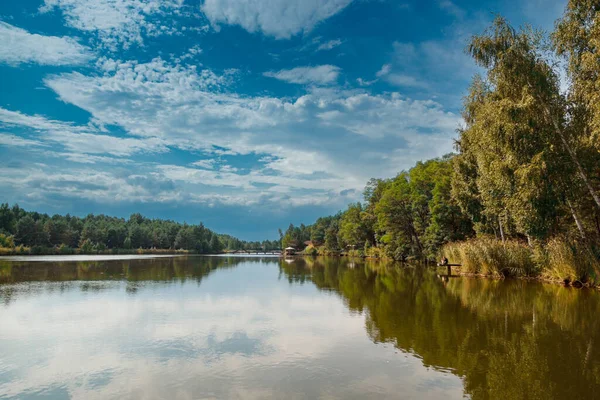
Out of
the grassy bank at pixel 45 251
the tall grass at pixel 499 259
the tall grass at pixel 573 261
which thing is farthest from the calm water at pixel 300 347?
the grassy bank at pixel 45 251

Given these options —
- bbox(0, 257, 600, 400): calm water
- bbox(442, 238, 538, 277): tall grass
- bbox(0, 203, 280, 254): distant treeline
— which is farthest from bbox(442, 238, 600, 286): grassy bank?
bbox(0, 203, 280, 254): distant treeline

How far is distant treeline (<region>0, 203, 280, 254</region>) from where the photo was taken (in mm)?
81688

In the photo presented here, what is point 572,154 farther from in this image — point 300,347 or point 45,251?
point 45,251

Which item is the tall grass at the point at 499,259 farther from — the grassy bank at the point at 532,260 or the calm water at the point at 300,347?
the calm water at the point at 300,347

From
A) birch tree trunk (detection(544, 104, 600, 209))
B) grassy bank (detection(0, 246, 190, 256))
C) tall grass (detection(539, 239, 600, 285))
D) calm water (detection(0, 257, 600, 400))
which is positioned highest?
birch tree trunk (detection(544, 104, 600, 209))

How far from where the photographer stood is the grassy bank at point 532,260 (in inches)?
705

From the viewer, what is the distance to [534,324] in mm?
10867

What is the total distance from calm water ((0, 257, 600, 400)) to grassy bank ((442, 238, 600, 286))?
2.55 metres

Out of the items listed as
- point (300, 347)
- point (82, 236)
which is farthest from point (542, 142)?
point (82, 236)

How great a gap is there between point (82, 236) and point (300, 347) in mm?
107647

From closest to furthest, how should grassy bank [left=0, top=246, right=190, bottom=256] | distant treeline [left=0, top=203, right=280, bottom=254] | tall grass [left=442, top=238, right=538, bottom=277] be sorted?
tall grass [left=442, top=238, right=538, bottom=277] < grassy bank [left=0, top=246, right=190, bottom=256] < distant treeline [left=0, top=203, right=280, bottom=254]

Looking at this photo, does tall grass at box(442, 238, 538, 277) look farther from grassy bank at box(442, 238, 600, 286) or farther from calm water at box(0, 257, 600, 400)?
calm water at box(0, 257, 600, 400)

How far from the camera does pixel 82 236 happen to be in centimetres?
9988

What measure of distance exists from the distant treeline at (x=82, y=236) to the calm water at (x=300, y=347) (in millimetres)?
70439
